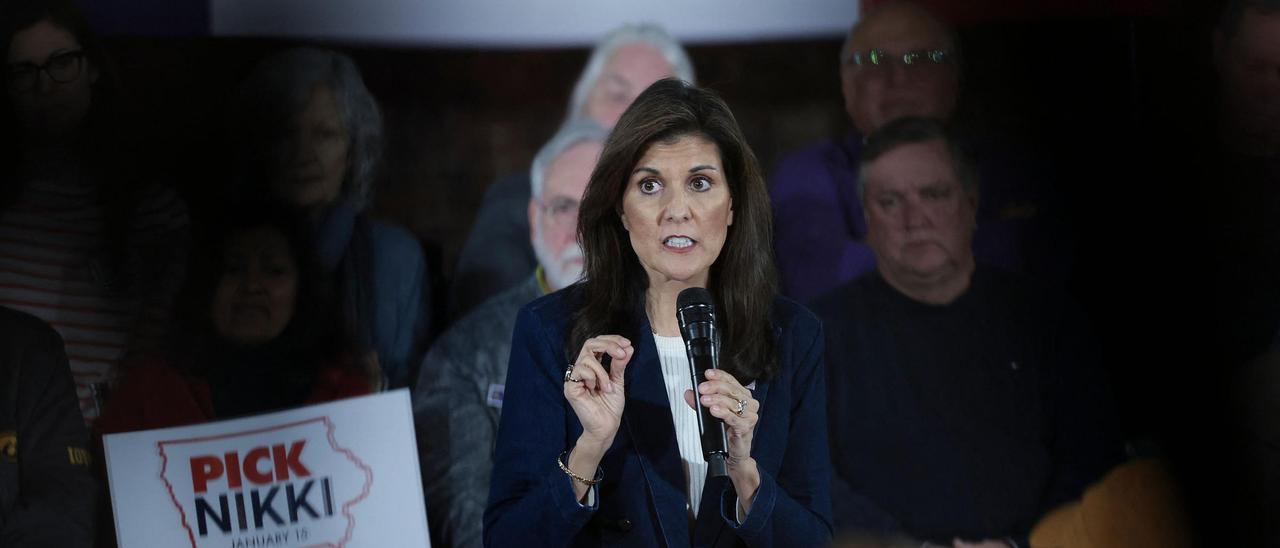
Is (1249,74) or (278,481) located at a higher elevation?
(1249,74)

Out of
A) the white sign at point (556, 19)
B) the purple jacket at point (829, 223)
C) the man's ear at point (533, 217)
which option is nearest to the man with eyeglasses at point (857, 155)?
the purple jacket at point (829, 223)

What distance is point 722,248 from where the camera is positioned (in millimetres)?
2779

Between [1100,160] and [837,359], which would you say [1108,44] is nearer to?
[1100,160]

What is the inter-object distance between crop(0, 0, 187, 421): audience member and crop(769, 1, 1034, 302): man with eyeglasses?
168cm

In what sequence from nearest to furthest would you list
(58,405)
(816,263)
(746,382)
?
(746,382)
(58,405)
(816,263)

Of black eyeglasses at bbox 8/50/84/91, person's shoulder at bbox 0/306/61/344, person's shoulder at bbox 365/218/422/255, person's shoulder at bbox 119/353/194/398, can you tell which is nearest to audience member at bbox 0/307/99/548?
person's shoulder at bbox 0/306/61/344

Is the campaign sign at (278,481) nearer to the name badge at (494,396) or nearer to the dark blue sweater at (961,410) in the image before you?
the name badge at (494,396)

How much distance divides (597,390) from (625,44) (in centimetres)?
140

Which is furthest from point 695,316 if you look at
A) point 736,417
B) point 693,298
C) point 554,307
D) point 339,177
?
point 339,177

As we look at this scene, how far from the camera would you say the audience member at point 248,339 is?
11.1 ft

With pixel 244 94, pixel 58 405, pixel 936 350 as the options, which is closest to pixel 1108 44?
pixel 936 350

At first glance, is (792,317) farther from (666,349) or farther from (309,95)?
(309,95)

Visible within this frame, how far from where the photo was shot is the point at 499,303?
142 inches

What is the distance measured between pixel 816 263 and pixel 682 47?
0.71 meters
